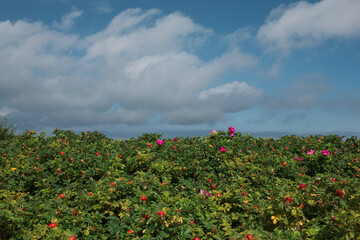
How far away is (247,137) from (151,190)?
520 centimetres

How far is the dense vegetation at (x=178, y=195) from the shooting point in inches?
158

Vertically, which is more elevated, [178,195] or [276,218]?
[178,195]

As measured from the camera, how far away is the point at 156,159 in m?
6.82

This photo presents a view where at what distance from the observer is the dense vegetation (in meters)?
4.01

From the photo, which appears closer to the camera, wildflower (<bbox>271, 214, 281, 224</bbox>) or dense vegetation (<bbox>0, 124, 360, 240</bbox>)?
dense vegetation (<bbox>0, 124, 360, 240</bbox>)

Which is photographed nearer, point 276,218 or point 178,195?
point 276,218

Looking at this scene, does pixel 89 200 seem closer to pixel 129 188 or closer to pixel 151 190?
pixel 129 188

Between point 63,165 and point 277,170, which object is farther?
point 277,170

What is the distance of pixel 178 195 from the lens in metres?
4.98

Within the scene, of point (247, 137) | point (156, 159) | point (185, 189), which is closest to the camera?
point (185, 189)

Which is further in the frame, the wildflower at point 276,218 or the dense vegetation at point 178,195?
the wildflower at point 276,218

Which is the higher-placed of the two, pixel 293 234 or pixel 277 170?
pixel 277 170

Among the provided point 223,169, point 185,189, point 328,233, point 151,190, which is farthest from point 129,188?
point 328,233

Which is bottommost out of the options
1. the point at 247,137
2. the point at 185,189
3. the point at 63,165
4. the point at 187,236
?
the point at 187,236
